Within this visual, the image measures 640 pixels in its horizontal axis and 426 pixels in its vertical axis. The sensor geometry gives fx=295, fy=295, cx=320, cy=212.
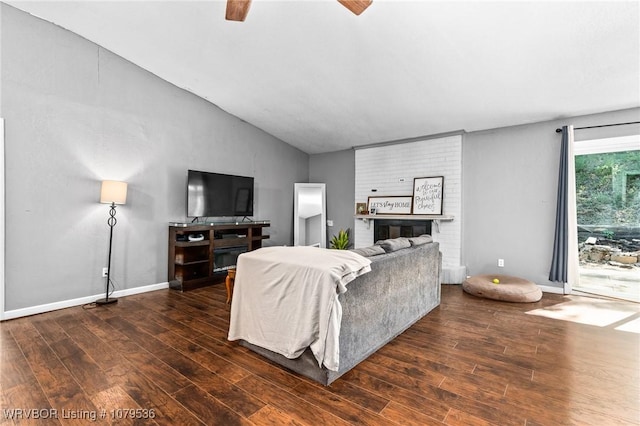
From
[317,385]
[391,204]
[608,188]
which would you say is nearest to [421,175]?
[391,204]

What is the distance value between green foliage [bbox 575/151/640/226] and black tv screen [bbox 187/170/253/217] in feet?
17.3

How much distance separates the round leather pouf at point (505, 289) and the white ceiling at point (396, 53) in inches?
93.4

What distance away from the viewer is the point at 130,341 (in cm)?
262

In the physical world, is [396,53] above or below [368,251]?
above

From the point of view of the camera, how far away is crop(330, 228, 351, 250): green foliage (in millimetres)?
6129

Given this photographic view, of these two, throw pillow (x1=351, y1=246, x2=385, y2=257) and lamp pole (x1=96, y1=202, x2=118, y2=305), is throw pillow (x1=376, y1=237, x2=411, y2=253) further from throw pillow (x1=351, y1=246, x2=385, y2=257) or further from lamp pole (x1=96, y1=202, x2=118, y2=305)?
lamp pole (x1=96, y1=202, x2=118, y2=305)

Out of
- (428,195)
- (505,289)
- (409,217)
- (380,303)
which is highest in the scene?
(428,195)

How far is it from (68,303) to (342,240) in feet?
14.4

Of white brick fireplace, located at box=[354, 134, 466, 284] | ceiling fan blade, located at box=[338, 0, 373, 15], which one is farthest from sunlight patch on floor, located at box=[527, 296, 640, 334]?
ceiling fan blade, located at box=[338, 0, 373, 15]

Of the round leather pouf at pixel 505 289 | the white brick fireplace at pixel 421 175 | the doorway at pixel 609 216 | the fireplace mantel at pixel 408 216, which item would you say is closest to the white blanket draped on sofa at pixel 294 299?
the round leather pouf at pixel 505 289

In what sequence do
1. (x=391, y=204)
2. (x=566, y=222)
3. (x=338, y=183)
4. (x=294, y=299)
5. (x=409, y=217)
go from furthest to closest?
(x=338, y=183)
(x=391, y=204)
(x=409, y=217)
(x=566, y=222)
(x=294, y=299)

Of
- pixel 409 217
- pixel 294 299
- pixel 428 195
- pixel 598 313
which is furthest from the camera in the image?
pixel 409 217

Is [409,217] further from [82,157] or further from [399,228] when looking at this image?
[82,157]

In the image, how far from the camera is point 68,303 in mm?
3590
